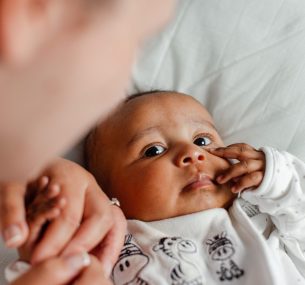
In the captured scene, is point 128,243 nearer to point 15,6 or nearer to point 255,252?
point 255,252

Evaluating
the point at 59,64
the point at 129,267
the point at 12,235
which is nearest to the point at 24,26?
the point at 59,64

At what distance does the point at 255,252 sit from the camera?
1.06 m


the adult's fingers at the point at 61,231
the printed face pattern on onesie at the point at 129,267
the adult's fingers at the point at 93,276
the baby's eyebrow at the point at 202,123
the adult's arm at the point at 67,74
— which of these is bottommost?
the printed face pattern on onesie at the point at 129,267

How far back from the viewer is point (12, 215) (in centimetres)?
78

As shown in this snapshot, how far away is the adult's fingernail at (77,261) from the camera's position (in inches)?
30.1

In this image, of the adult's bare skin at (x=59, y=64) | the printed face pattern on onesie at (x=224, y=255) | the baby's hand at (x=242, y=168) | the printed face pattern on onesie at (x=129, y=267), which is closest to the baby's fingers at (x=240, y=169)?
the baby's hand at (x=242, y=168)

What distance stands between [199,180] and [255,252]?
0.53ft

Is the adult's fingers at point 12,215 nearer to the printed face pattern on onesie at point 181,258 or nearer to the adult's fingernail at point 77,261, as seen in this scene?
the adult's fingernail at point 77,261

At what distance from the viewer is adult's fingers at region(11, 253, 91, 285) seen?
73 cm

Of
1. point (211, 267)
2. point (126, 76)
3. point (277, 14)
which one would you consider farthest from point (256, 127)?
point (126, 76)

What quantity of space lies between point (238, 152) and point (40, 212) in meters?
0.48

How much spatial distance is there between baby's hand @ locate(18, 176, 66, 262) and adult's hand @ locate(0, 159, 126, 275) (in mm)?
13

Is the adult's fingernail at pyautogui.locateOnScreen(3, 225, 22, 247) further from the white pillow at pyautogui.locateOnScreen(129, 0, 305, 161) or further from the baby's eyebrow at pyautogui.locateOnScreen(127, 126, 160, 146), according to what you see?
the white pillow at pyautogui.locateOnScreen(129, 0, 305, 161)

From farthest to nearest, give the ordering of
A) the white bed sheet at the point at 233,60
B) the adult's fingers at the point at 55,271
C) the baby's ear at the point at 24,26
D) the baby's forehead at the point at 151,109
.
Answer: the white bed sheet at the point at 233,60
the baby's forehead at the point at 151,109
the adult's fingers at the point at 55,271
the baby's ear at the point at 24,26
